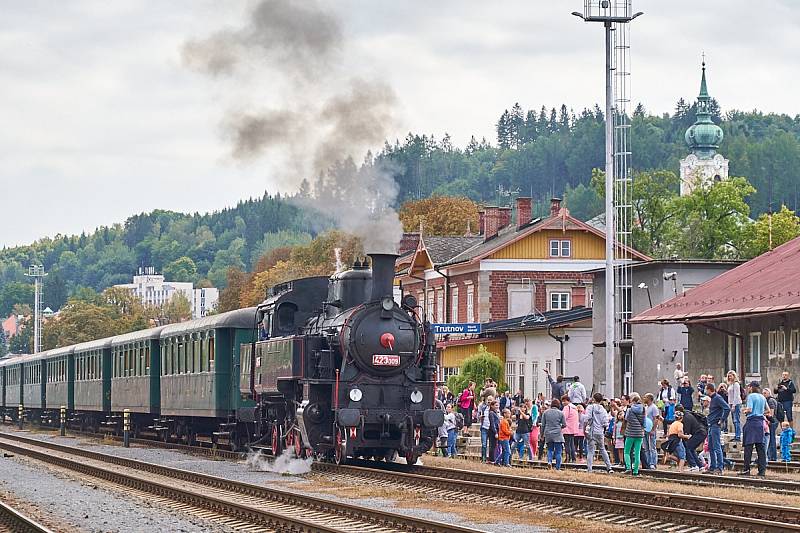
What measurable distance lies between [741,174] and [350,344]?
14373 centimetres

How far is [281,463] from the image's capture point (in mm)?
27734

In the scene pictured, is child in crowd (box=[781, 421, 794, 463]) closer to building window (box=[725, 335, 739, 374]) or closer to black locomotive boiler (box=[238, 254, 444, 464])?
black locomotive boiler (box=[238, 254, 444, 464])

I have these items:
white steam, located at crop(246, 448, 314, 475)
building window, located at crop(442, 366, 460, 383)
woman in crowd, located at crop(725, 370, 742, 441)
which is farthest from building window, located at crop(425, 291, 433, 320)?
woman in crowd, located at crop(725, 370, 742, 441)

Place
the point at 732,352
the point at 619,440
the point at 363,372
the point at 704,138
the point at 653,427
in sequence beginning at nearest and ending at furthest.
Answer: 1. the point at 363,372
2. the point at 653,427
3. the point at 619,440
4. the point at 732,352
5. the point at 704,138

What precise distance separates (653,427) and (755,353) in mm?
11009

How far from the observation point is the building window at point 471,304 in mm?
64000

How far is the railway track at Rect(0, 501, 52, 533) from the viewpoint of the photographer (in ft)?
56.9

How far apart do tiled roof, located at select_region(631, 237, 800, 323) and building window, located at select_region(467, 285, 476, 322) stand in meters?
23.4

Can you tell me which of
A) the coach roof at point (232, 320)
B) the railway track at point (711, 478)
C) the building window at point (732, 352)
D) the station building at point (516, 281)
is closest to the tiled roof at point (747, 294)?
the building window at point (732, 352)

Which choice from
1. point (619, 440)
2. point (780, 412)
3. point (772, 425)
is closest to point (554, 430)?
point (619, 440)

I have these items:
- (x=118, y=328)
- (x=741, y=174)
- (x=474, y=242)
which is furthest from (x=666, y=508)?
(x=741, y=174)

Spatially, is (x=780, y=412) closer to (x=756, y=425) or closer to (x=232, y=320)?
(x=756, y=425)

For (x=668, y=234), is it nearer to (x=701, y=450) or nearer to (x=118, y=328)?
(x=701, y=450)

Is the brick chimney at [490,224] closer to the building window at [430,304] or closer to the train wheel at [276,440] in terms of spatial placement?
the building window at [430,304]
